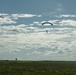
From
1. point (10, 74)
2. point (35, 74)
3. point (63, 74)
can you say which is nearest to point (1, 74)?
point (10, 74)

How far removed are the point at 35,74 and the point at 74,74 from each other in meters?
10.4

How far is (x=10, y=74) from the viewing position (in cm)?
7606

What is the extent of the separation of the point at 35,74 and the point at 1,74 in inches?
345

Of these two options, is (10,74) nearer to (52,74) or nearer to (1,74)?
(1,74)

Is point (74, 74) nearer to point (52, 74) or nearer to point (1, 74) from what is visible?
point (52, 74)

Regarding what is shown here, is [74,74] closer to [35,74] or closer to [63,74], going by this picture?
[63,74]

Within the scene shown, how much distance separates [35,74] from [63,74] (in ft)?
25.2

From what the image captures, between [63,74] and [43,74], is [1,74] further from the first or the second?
[63,74]

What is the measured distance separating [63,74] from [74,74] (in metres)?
2.87

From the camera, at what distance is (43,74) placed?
76375 millimetres

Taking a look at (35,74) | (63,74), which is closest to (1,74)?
(35,74)

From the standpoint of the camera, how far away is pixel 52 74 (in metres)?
77.0

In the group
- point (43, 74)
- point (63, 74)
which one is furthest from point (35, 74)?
point (63, 74)

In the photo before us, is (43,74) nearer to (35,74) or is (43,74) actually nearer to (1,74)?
(35,74)
